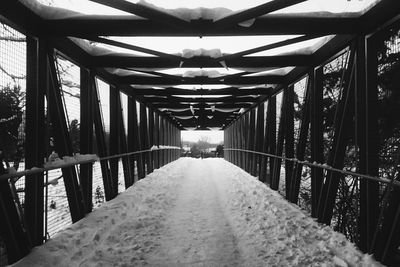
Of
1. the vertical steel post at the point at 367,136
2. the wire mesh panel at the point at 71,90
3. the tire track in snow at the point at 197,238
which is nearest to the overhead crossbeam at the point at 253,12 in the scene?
the vertical steel post at the point at 367,136

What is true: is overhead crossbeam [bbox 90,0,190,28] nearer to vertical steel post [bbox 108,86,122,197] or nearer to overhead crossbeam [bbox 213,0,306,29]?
overhead crossbeam [bbox 213,0,306,29]

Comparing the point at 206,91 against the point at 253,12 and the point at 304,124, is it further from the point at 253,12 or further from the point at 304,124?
the point at 253,12

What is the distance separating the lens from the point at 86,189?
6.19 meters

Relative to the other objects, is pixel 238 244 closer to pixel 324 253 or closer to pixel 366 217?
pixel 324 253

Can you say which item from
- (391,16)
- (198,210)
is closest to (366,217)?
(391,16)

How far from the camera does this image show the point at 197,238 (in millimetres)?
4797

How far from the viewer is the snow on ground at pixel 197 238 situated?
154 inches

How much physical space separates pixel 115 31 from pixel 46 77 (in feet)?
3.56

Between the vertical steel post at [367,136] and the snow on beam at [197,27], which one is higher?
the snow on beam at [197,27]

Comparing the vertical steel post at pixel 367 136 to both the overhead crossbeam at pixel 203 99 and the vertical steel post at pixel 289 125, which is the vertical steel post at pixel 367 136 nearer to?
the vertical steel post at pixel 289 125

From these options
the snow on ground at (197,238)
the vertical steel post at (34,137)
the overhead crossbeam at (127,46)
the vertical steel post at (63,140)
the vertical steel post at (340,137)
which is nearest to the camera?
the snow on ground at (197,238)

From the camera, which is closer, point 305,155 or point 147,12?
point 147,12

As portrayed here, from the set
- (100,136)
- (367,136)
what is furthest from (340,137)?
(100,136)

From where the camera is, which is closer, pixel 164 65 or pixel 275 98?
pixel 164 65
